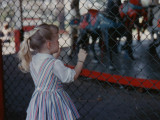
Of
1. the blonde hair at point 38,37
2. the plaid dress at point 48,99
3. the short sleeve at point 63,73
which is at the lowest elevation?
the plaid dress at point 48,99

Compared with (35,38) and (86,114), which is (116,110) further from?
(35,38)

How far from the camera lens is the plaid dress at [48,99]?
5.68 ft

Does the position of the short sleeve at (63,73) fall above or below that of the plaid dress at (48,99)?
above

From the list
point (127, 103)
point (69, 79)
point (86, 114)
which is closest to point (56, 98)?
point (69, 79)

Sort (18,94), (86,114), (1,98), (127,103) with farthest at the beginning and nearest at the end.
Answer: (18,94) → (127,103) → (86,114) → (1,98)

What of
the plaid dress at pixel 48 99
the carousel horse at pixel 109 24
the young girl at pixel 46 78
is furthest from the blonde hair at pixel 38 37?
the carousel horse at pixel 109 24

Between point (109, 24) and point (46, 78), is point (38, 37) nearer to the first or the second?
point (46, 78)

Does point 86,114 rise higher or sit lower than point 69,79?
lower

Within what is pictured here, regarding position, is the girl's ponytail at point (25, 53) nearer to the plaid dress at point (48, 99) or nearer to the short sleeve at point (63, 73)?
the plaid dress at point (48, 99)

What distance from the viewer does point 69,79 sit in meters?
1.64

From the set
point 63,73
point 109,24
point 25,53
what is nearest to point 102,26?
point 109,24

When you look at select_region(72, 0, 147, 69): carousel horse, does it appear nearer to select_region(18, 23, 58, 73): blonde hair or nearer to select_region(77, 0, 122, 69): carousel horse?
select_region(77, 0, 122, 69): carousel horse

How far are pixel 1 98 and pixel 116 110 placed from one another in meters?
1.68

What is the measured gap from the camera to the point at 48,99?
1.74 meters
